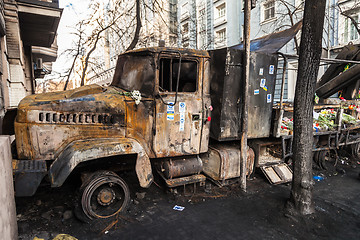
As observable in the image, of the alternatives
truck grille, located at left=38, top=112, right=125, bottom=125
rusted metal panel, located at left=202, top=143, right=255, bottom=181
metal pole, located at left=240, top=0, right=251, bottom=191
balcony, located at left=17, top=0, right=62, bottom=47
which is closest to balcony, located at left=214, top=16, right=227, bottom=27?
balcony, located at left=17, top=0, right=62, bottom=47

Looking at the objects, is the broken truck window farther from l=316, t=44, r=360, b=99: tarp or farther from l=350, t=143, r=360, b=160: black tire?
l=350, t=143, r=360, b=160: black tire

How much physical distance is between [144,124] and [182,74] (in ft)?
4.50

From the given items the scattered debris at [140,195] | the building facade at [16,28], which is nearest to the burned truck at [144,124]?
the scattered debris at [140,195]

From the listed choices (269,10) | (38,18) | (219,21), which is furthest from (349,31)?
(38,18)

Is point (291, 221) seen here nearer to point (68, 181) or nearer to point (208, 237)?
point (208, 237)

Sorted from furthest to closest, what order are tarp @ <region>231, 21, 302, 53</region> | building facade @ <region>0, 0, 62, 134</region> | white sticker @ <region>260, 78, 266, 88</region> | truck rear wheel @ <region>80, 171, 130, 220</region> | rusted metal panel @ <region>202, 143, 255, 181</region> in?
1. building facade @ <region>0, 0, 62, 134</region>
2. tarp @ <region>231, 21, 302, 53</region>
3. white sticker @ <region>260, 78, 266, 88</region>
4. rusted metal panel @ <region>202, 143, 255, 181</region>
5. truck rear wheel @ <region>80, 171, 130, 220</region>

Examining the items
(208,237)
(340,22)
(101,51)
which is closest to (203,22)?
(340,22)

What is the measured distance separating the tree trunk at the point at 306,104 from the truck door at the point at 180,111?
166cm

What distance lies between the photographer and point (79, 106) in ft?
11.9

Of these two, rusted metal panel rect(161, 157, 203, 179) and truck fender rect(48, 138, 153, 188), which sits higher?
truck fender rect(48, 138, 153, 188)

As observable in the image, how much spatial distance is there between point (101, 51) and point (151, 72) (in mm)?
36008

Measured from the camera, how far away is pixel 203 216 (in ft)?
12.8

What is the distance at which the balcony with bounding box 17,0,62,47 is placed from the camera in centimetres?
691

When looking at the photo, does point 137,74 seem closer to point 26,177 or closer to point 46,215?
point 26,177
